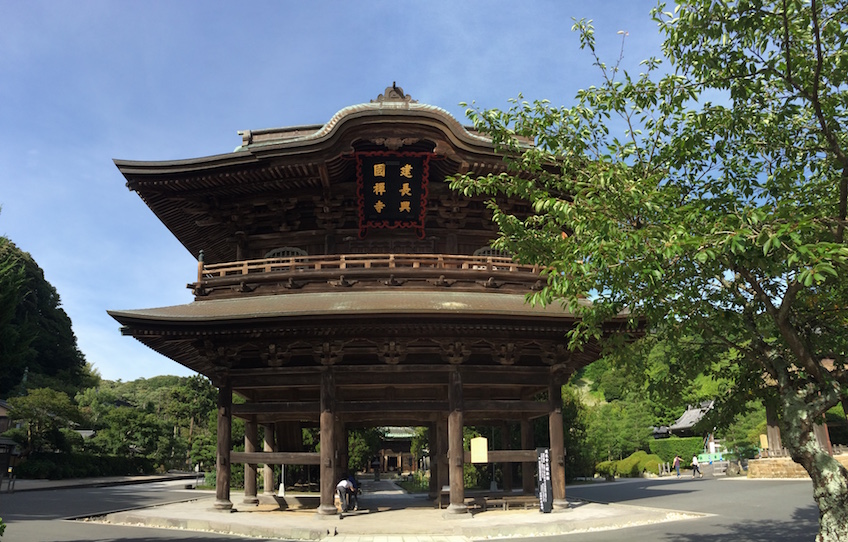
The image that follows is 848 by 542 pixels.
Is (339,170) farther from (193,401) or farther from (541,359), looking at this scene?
(193,401)

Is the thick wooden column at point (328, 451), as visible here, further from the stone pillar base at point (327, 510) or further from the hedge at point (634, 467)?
the hedge at point (634, 467)

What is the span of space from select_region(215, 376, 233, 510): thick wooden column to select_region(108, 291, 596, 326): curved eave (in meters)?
2.63

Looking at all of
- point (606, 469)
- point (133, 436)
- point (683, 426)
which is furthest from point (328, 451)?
point (683, 426)

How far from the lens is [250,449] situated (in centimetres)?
1788

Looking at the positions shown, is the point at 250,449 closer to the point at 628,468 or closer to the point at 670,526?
the point at 670,526

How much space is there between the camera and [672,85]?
859 centimetres

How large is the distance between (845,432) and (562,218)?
45397 millimetres

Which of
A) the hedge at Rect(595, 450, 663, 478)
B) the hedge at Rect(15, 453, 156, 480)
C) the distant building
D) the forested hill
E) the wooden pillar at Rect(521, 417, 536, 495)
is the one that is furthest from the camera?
the forested hill

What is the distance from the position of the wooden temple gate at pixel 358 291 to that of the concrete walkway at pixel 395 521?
2.96 ft

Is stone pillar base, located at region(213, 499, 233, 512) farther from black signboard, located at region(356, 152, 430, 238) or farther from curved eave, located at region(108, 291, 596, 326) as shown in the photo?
black signboard, located at region(356, 152, 430, 238)

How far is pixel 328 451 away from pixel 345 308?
4106 millimetres

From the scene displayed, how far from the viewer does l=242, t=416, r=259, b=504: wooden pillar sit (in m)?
17.9

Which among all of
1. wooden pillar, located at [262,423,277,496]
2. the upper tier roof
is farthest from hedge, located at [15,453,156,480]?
the upper tier roof

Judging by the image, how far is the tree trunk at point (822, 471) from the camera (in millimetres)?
7762
